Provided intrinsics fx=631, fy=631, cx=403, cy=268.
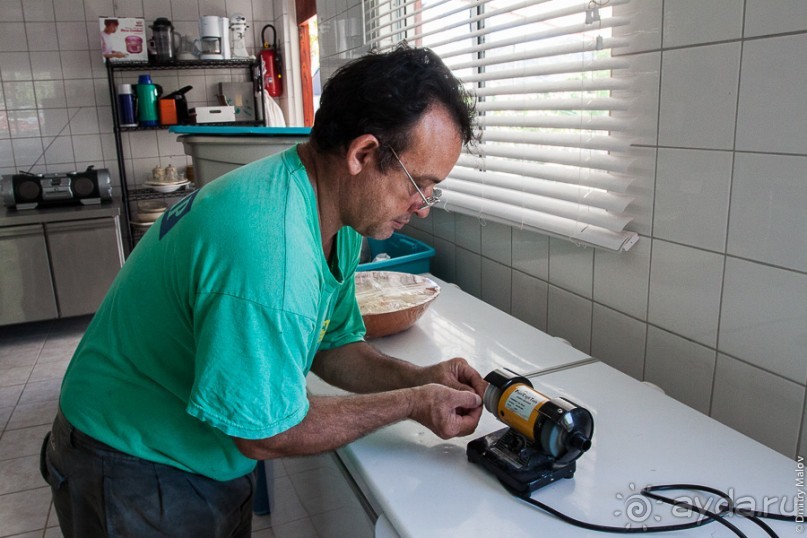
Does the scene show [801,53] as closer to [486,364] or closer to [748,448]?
[748,448]

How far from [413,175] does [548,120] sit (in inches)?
28.5

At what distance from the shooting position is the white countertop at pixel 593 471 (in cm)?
86

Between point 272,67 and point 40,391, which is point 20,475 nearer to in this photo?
point 40,391

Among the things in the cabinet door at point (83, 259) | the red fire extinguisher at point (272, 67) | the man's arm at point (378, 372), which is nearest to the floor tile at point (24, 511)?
the man's arm at point (378, 372)

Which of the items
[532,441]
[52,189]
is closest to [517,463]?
[532,441]

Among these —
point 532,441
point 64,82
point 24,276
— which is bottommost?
point 24,276

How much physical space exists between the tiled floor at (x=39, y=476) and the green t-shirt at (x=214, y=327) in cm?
21

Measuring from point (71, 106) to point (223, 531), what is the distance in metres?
3.96

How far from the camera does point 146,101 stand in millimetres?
4160

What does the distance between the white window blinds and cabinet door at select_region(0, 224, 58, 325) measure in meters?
2.86

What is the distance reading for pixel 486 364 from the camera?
136cm

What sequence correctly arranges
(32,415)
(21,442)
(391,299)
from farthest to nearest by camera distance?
(32,415) < (21,442) < (391,299)

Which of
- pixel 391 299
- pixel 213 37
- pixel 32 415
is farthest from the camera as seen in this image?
pixel 213 37

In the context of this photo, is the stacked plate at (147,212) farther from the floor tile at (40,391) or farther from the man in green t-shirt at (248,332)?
the man in green t-shirt at (248,332)
